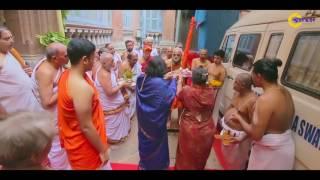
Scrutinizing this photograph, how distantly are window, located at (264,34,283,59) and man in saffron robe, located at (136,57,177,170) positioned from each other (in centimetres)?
112

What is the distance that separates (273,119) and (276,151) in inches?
11.3

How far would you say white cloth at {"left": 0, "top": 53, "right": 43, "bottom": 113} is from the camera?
7.26 feet

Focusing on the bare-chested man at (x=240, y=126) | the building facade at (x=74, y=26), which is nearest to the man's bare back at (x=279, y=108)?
the bare-chested man at (x=240, y=126)

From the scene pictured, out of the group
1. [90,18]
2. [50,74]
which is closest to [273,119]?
[50,74]

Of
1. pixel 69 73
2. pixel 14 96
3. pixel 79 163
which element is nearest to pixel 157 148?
pixel 79 163

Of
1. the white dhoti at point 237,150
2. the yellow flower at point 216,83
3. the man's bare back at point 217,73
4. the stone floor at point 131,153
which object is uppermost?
the man's bare back at point 217,73

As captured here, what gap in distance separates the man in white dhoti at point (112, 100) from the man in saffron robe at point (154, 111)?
62 cm

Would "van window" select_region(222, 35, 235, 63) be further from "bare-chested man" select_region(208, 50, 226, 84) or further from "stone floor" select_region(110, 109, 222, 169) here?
"stone floor" select_region(110, 109, 222, 169)

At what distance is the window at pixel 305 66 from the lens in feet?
6.11

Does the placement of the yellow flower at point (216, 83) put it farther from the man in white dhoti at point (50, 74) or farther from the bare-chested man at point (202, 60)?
the man in white dhoti at point (50, 74)
